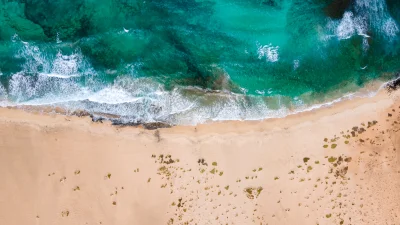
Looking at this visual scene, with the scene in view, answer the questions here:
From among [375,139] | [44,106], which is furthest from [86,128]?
[375,139]

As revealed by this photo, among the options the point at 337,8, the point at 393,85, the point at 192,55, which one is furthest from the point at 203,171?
the point at 337,8

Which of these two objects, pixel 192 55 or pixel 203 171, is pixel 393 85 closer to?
pixel 192 55

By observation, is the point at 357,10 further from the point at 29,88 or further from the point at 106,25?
the point at 29,88

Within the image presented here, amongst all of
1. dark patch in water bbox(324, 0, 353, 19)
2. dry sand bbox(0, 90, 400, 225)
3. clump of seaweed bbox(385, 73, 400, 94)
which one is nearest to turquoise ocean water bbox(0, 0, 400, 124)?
dark patch in water bbox(324, 0, 353, 19)

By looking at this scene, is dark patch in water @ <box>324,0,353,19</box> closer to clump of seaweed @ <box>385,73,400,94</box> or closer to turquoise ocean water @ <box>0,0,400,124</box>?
turquoise ocean water @ <box>0,0,400,124</box>

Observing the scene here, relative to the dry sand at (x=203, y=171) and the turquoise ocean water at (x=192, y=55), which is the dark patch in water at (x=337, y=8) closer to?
the turquoise ocean water at (x=192, y=55)

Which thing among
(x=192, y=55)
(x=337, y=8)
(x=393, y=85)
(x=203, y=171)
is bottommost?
(x=203, y=171)
